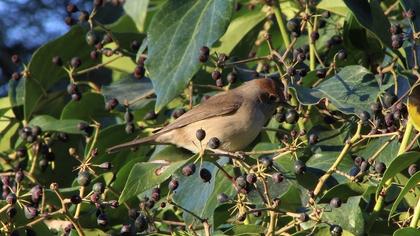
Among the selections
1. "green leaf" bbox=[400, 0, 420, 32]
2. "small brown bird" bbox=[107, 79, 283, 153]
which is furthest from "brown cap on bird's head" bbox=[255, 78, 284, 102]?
"green leaf" bbox=[400, 0, 420, 32]

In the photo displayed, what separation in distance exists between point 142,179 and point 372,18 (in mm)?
963

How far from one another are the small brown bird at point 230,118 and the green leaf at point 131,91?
156 millimetres

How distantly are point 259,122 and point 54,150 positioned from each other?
85 centimetres

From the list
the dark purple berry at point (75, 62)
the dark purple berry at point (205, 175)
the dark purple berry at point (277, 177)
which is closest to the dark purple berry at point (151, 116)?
the dark purple berry at point (75, 62)

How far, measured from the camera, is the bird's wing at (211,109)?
3.78 m

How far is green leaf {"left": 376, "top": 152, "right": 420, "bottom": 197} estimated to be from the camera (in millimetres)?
2775

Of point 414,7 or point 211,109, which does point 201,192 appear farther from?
point 414,7

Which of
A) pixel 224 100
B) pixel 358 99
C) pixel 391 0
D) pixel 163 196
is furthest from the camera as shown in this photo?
pixel 391 0

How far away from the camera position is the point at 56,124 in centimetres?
395

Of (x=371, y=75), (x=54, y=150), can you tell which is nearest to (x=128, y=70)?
(x=54, y=150)

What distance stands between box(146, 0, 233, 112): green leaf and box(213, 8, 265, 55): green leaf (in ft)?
2.55

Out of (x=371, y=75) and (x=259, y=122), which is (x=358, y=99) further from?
(x=259, y=122)

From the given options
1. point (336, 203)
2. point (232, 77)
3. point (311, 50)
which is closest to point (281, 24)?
point (311, 50)

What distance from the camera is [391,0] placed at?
435cm
